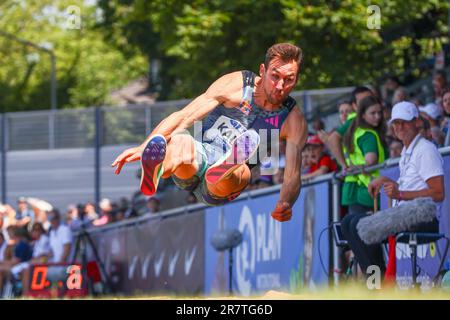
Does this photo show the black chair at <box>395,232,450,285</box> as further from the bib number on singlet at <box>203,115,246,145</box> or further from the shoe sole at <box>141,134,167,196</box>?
the shoe sole at <box>141,134,167,196</box>

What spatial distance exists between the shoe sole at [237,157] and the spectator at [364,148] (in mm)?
2297

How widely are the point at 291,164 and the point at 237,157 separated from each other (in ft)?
1.36

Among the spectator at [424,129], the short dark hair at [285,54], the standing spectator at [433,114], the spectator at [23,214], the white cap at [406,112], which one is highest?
the short dark hair at [285,54]

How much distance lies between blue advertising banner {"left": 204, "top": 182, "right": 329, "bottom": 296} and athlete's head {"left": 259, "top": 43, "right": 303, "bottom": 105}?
2.96 metres

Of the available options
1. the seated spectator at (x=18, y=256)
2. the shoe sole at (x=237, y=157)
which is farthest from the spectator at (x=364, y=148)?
the seated spectator at (x=18, y=256)

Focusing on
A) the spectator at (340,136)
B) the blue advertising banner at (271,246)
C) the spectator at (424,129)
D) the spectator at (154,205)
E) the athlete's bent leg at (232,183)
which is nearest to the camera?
the athlete's bent leg at (232,183)

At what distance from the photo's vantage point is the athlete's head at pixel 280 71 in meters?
9.50

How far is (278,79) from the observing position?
955cm

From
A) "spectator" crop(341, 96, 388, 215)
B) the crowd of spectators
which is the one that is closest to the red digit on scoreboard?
the crowd of spectators

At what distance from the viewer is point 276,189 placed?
13.4m

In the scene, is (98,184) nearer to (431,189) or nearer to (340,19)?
(340,19)

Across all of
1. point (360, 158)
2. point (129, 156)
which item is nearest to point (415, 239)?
point (129, 156)

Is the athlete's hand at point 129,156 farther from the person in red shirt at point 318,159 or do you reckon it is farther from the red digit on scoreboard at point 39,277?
the red digit on scoreboard at point 39,277

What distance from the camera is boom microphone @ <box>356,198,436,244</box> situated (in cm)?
936
